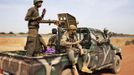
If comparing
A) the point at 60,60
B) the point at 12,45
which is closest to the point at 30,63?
the point at 60,60

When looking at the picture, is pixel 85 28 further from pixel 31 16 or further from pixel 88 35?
pixel 31 16

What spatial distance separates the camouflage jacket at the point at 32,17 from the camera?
27.8 ft

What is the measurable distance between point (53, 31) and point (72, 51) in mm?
1948

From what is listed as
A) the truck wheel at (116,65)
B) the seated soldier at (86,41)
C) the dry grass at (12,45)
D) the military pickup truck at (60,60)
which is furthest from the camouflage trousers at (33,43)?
the dry grass at (12,45)

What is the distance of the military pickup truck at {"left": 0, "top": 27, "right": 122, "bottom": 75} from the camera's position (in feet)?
23.8

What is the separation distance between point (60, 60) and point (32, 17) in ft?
5.07

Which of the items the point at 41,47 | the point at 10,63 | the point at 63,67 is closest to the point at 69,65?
the point at 63,67

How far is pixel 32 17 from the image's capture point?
27.9ft

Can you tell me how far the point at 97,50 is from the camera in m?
10.1

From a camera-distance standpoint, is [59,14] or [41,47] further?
[59,14]

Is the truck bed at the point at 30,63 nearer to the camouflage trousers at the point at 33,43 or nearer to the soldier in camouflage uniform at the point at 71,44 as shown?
the soldier in camouflage uniform at the point at 71,44

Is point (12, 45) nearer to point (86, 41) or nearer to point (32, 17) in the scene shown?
point (86, 41)

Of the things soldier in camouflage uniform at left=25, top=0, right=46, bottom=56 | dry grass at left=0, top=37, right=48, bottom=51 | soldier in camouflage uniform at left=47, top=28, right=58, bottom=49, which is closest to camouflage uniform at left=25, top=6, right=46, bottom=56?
soldier in camouflage uniform at left=25, top=0, right=46, bottom=56

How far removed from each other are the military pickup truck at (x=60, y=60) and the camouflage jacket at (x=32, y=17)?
94 centimetres
